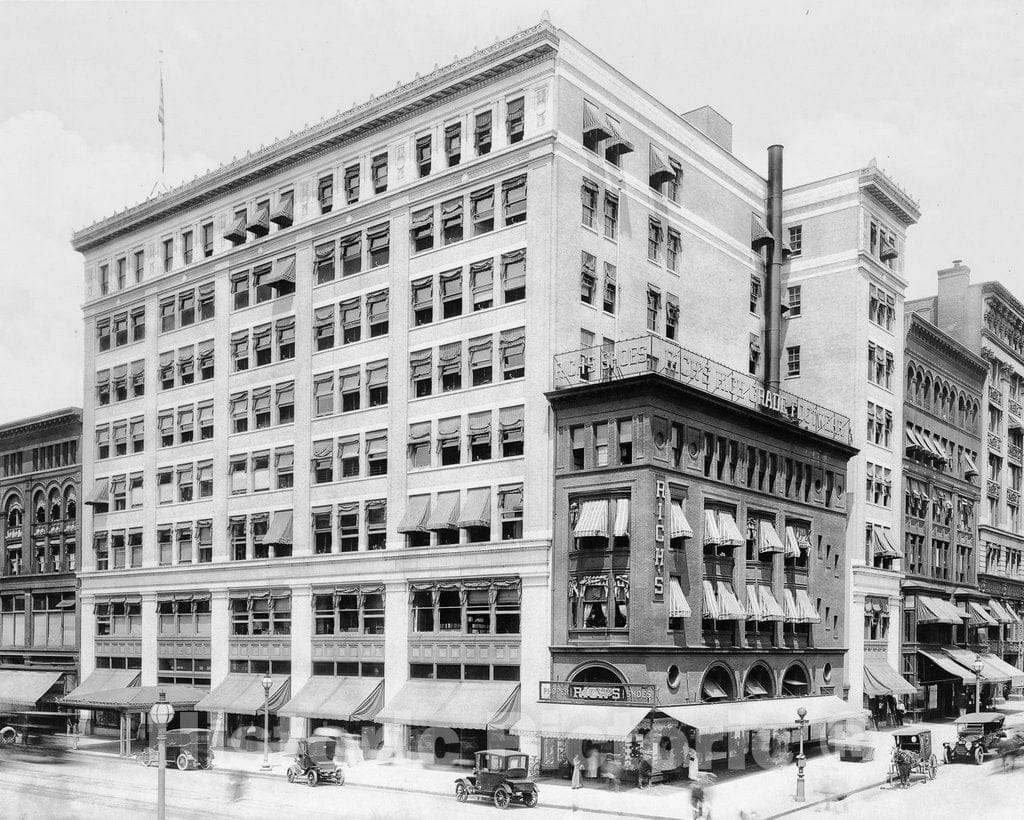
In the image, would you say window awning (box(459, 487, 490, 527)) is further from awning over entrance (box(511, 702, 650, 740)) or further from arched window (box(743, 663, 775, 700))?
arched window (box(743, 663, 775, 700))

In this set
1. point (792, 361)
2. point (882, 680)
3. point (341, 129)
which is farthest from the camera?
point (792, 361)

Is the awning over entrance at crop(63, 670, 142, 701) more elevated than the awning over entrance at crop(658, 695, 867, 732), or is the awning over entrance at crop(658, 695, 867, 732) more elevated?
Result: the awning over entrance at crop(658, 695, 867, 732)

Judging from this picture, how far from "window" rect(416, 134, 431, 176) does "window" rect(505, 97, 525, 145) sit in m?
4.83

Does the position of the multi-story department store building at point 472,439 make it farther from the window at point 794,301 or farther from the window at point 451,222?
the window at point 794,301

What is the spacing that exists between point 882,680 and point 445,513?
29240 mm

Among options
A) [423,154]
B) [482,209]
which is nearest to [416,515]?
[482,209]

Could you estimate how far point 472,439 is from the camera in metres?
52.6

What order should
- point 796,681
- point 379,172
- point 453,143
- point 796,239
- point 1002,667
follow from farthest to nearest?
1. point 1002,667
2. point 796,239
3. point 379,172
4. point 796,681
5. point 453,143

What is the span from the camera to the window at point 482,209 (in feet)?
174

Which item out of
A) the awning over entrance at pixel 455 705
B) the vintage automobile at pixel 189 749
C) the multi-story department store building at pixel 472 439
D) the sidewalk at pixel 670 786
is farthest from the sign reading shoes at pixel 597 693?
the vintage automobile at pixel 189 749

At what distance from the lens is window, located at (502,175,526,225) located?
51.8 m

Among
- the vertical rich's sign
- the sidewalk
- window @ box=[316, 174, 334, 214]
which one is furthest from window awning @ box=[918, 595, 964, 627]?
window @ box=[316, 174, 334, 214]

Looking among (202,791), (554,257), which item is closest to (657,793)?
(202,791)

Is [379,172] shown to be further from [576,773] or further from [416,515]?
[576,773]
